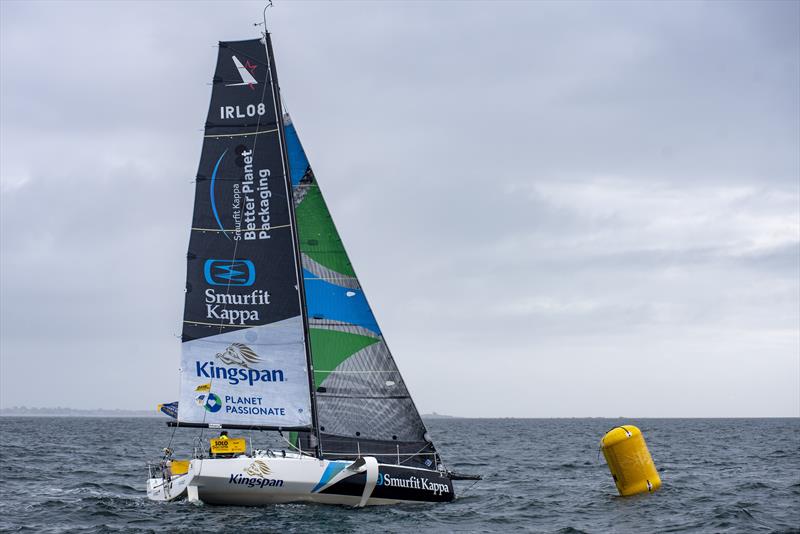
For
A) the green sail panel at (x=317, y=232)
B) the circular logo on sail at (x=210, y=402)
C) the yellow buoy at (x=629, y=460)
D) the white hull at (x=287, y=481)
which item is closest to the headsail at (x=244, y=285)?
the circular logo on sail at (x=210, y=402)

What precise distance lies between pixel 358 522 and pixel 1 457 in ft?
95.1

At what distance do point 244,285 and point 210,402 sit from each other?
291 cm

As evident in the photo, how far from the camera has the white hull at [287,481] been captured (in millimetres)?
20875

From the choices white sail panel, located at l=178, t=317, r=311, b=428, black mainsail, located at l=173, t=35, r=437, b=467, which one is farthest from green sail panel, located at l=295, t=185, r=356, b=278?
white sail panel, located at l=178, t=317, r=311, b=428

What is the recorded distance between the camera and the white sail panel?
74.6ft

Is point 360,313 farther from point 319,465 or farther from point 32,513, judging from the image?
point 32,513

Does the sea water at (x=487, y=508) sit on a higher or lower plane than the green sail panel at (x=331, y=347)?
lower

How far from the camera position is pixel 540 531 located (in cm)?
1991

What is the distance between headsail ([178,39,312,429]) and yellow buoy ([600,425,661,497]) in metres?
7.40

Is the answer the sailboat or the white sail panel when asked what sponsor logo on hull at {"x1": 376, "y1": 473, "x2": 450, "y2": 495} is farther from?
the white sail panel

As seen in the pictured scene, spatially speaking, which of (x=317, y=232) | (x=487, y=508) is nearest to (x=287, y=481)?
(x=487, y=508)

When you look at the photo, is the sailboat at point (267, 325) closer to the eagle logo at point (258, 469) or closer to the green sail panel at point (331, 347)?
the green sail panel at point (331, 347)

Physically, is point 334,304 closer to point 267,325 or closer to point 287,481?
point 267,325

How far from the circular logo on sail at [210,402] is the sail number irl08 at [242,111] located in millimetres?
6776
